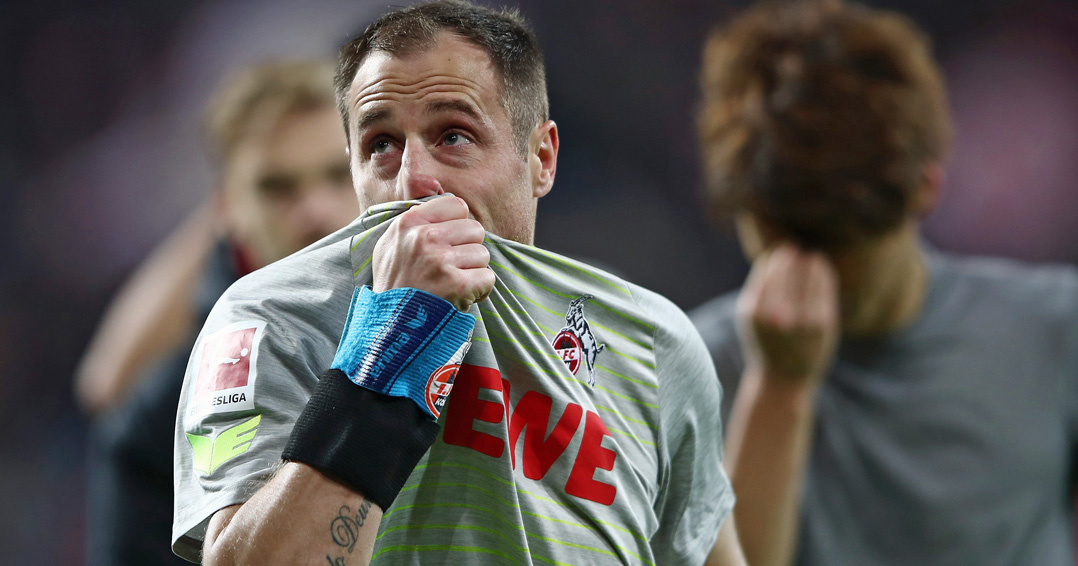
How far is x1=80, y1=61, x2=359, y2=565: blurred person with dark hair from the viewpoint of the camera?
10.7ft

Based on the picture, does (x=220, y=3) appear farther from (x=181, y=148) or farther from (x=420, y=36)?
(x=420, y=36)

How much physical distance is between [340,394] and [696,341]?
640 mm

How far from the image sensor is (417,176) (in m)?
1.28

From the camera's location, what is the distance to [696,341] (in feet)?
5.21

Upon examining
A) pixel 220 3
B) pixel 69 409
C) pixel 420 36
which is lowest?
pixel 69 409

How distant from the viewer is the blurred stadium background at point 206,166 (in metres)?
6.08

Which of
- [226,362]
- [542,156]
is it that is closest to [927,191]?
[542,156]

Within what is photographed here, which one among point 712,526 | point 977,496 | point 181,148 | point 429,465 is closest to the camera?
point 429,465

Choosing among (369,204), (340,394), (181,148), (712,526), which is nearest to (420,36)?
(369,204)

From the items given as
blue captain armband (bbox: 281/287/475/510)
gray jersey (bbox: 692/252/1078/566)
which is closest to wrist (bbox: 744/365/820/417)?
gray jersey (bbox: 692/252/1078/566)

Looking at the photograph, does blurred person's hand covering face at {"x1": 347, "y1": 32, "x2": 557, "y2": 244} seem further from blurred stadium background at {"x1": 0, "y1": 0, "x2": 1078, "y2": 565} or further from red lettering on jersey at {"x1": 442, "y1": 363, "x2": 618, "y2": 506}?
blurred stadium background at {"x1": 0, "y1": 0, "x2": 1078, "y2": 565}

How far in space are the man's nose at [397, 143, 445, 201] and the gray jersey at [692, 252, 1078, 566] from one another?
1935mm

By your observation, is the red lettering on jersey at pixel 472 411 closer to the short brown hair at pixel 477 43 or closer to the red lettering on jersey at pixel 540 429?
the red lettering on jersey at pixel 540 429

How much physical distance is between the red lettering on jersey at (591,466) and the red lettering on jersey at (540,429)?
0.9 inches
